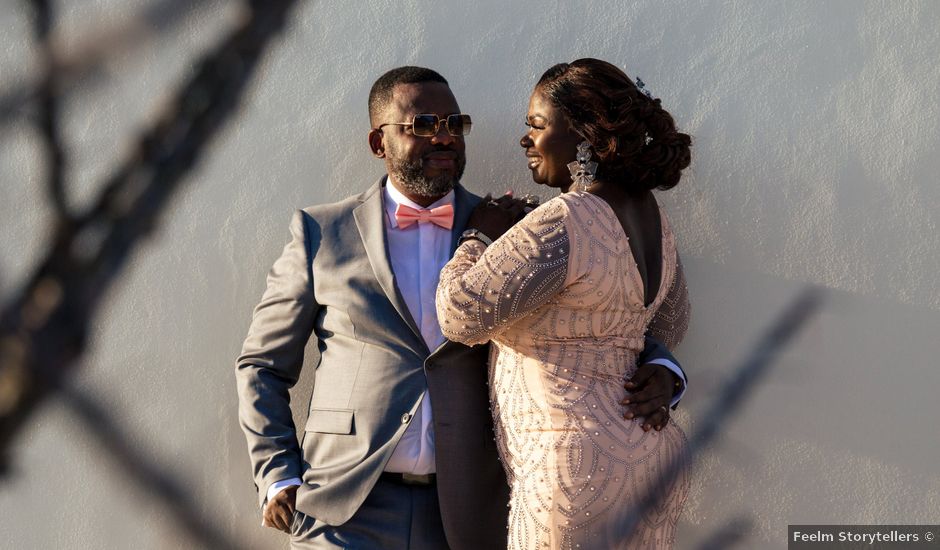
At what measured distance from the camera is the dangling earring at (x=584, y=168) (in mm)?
2357

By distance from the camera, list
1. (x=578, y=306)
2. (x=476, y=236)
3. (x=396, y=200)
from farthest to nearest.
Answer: (x=396, y=200) → (x=476, y=236) → (x=578, y=306)

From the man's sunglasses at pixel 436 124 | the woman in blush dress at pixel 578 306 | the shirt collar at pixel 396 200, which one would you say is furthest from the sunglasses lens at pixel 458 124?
the woman in blush dress at pixel 578 306

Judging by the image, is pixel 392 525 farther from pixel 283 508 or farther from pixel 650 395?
pixel 650 395

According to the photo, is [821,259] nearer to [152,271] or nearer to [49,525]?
[152,271]

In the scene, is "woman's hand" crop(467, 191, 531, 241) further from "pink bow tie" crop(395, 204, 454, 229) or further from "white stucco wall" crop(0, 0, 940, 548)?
"white stucco wall" crop(0, 0, 940, 548)

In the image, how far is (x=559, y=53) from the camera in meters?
3.21

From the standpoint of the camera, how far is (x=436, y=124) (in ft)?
9.12

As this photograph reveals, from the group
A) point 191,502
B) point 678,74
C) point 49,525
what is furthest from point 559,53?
point 191,502

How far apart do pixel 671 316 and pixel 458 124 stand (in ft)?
2.36

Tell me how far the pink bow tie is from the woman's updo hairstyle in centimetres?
48

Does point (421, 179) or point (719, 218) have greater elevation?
point (719, 218)

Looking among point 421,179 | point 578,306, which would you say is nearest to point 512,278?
point 578,306

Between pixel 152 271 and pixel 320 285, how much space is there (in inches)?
27.2

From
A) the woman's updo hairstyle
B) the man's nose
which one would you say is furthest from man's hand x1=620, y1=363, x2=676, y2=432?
the man's nose
